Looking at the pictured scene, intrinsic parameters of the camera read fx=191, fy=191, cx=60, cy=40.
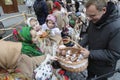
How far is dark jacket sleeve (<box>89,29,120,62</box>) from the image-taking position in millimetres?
1776

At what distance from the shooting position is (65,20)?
3986 mm

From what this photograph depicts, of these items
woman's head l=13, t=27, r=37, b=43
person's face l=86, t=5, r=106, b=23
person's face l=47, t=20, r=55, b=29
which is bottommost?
person's face l=47, t=20, r=55, b=29

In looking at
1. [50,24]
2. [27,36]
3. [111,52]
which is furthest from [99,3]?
[50,24]

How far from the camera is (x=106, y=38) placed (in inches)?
Result: 72.9

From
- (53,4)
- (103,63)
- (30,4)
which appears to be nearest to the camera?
(103,63)

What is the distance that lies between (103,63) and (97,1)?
67cm

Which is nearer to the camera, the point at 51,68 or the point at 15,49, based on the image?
the point at 15,49

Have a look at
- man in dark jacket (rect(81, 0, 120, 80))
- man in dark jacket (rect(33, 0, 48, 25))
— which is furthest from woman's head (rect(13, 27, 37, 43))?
man in dark jacket (rect(33, 0, 48, 25))

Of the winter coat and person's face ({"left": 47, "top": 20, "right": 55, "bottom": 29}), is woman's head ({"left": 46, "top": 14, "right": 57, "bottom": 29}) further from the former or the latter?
the winter coat

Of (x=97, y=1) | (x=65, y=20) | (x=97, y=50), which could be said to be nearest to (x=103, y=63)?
(x=97, y=50)

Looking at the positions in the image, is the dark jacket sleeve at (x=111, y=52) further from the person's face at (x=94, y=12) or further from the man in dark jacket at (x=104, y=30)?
the person's face at (x=94, y=12)

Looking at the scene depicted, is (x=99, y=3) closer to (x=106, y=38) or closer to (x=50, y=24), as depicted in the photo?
(x=106, y=38)

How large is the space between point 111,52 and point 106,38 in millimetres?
143

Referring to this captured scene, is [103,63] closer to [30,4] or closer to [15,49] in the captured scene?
[15,49]
